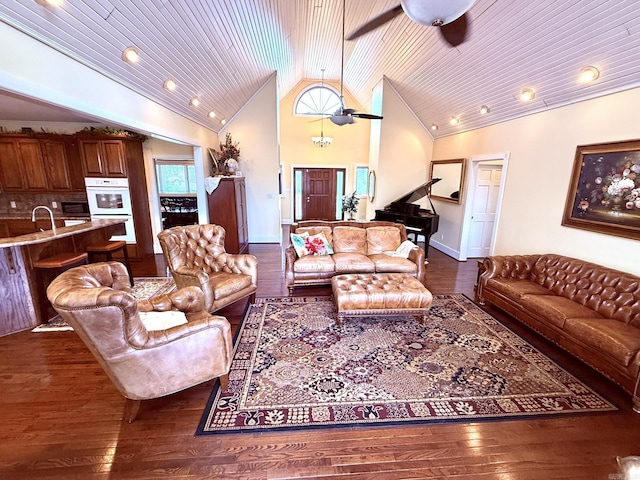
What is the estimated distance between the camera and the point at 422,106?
642 cm

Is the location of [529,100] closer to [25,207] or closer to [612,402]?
[612,402]

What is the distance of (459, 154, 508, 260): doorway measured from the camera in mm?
5770

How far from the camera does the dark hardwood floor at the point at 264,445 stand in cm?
176

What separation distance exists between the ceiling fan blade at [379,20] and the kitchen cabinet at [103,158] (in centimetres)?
449

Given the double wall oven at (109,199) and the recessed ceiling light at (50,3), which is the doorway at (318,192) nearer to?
the double wall oven at (109,199)

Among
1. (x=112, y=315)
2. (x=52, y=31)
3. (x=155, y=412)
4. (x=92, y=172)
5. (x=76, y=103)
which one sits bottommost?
(x=155, y=412)

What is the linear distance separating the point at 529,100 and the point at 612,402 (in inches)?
154

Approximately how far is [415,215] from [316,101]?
5.36 metres

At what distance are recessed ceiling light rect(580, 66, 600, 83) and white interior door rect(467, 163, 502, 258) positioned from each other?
2501mm

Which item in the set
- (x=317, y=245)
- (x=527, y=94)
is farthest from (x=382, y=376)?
(x=527, y=94)

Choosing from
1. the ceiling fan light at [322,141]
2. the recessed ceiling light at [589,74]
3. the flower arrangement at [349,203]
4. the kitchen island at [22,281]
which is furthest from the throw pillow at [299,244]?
the ceiling fan light at [322,141]

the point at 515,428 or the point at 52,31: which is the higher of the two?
the point at 52,31

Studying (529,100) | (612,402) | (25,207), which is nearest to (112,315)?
(612,402)

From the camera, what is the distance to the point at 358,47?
593cm
